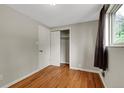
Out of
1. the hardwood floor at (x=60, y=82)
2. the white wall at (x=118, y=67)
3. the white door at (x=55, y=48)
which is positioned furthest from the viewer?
the white door at (x=55, y=48)

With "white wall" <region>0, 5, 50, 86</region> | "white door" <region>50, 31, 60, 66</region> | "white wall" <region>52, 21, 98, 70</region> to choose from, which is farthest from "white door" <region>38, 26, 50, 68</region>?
"white wall" <region>52, 21, 98, 70</region>

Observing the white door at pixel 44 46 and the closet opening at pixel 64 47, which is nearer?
the white door at pixel 44 46

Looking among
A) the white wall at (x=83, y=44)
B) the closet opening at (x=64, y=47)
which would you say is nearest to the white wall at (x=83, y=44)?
the white wall at (x=83, y=44)

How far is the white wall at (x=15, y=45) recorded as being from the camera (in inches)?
82.5

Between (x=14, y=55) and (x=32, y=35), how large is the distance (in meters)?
1.06

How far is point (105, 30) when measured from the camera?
6.97ft

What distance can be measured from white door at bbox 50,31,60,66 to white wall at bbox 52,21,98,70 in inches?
31.7

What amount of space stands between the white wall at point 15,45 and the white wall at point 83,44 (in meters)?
1.75

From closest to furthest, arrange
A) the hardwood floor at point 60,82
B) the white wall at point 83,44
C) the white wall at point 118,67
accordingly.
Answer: the white wall at point 118,67 < the hardwood floor at point 60,82 < the white wall at point 83,44

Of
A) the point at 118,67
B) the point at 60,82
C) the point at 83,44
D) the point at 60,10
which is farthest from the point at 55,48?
the point at 118,67

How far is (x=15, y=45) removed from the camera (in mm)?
2414

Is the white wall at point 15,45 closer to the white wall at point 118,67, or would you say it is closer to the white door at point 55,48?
the white door at point 55,48

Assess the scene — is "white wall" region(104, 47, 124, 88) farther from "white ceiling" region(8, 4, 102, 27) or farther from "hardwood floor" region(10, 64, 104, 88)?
"white ceiling" region(8, 4, 102, 27)

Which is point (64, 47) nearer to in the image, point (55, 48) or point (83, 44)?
point (55, 48)
